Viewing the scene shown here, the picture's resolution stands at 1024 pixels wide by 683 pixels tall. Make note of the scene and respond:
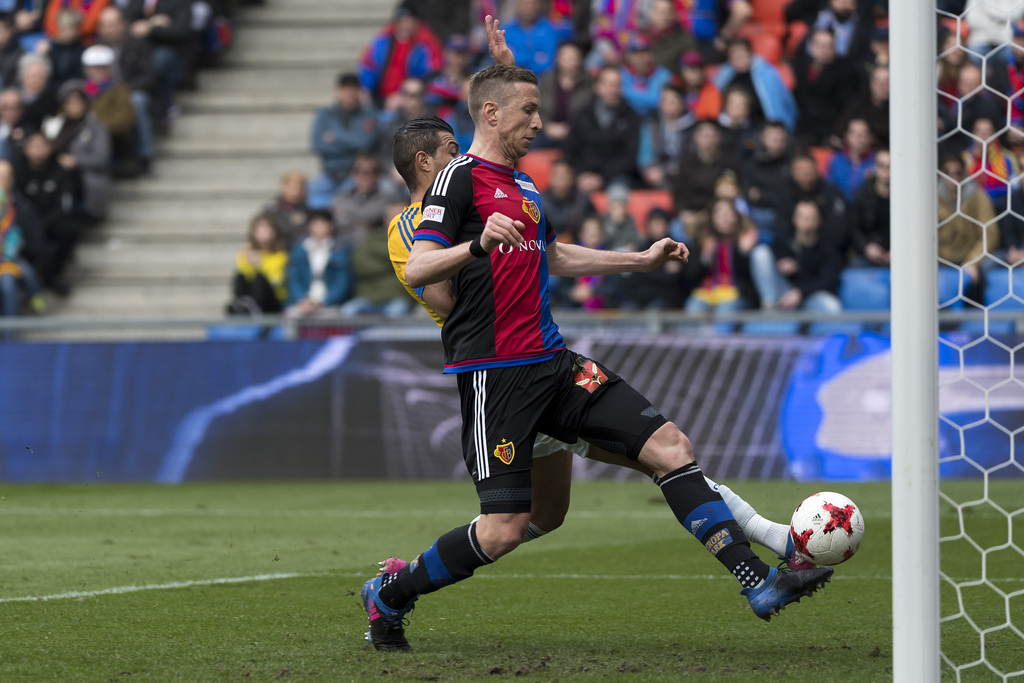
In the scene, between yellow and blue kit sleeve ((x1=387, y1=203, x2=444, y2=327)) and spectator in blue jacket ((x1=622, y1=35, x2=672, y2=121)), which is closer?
yellow and blue kit sleeve ((x1=387, y1=203, x2=444, y2=327))

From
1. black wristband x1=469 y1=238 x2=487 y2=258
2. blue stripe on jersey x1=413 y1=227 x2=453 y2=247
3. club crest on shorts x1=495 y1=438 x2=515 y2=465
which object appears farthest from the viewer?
club crest on shorts x1=495 y1=438 x2=515 y2=465

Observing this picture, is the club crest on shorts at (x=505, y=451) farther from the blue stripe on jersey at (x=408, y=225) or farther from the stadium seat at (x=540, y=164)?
the stadium seat at (x=540, y=164)

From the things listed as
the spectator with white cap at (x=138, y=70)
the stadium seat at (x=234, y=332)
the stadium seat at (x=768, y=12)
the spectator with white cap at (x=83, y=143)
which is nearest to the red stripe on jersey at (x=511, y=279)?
the stadium seat at (x=234, y=332)

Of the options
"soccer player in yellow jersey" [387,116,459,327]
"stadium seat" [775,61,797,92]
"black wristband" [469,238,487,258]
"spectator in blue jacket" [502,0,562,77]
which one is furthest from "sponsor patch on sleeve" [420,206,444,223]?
"spectator in blue jacket" [502,0,562,77]

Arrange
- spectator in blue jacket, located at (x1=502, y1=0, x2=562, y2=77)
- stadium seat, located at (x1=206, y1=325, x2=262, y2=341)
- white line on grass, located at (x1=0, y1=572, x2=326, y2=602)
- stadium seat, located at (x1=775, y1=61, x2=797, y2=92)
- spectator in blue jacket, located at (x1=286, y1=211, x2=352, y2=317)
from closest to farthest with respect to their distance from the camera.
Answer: white line on grass, located at (x1=0, y1=572, x2=326, y2=602)
stadium seat, located at (x1=206, y1=325, x2=262, y2=341)
spectator in blue jacket, located at (x1=286, y1=211, x2=352, y2=317)
stadium seat, located at (x1=775, y1=61, x2=797, y2=92)
spectator in blue jacket, located at (x1=502, y1=0, x2=562, y2=77)

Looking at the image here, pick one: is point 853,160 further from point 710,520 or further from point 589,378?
point 710,520

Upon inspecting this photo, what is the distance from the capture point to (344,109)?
15453 mm

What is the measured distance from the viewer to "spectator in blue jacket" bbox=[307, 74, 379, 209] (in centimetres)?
1526

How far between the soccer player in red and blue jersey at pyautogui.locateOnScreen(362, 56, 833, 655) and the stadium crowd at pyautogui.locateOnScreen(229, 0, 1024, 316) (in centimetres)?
627

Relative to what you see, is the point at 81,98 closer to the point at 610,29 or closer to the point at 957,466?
the point at 610,29

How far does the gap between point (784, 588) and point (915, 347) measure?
3.40ft

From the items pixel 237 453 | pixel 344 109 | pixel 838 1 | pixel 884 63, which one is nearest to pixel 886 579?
pixel 237 453

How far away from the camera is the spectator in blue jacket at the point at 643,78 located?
47.2 ft

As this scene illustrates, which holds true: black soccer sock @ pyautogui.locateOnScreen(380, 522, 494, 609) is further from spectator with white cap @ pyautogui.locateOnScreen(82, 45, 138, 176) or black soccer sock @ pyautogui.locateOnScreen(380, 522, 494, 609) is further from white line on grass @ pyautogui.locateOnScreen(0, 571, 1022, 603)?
spectator with white cap @ pyautogui.locateOnScreen(82, 45, 138, 176)
